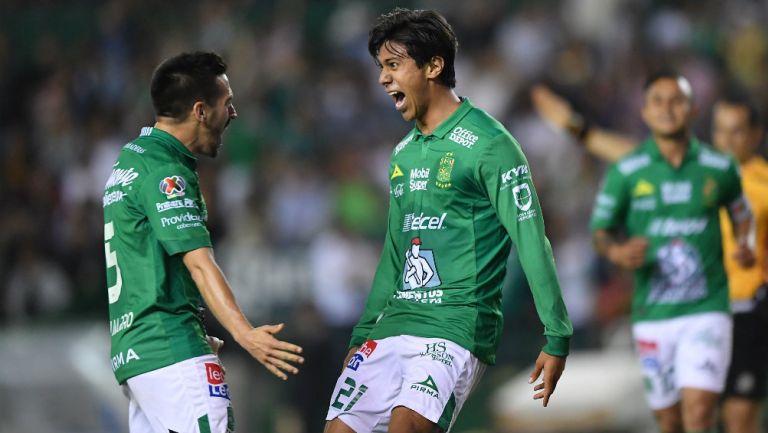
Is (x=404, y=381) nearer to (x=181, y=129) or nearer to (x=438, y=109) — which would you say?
(x=438, y=109)

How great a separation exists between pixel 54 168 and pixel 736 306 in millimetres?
9742

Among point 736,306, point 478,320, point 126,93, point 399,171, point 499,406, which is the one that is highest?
point 126,93

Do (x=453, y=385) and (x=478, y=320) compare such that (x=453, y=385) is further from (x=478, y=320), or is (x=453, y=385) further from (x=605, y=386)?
(x=605, y=386)

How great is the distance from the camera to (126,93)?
55.2 ft

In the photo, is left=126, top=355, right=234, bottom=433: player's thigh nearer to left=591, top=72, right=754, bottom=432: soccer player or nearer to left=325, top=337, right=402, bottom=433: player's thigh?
left=325, top=337, right=402, bottom=433: player's thigh

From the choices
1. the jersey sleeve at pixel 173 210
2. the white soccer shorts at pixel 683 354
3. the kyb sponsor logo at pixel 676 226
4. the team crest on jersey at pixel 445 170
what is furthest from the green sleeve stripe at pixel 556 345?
the kyb sponsor logo at pixel 676 226

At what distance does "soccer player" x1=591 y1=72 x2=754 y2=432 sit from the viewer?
8.59 metres

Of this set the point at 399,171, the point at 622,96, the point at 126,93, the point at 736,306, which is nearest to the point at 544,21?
the point at 622,96

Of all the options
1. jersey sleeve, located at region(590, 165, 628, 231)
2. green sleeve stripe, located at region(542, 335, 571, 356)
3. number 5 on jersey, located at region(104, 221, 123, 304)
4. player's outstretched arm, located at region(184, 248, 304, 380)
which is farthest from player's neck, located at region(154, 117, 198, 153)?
jersey sleeve, located at region(590, 165, 628, 231)

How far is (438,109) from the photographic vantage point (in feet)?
21.3

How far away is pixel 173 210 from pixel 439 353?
139cm

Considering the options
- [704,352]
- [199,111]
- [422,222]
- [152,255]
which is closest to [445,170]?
[422,222]

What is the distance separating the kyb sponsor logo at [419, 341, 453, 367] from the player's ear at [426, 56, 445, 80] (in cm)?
129

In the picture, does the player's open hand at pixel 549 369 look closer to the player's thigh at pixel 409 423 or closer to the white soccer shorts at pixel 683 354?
the player's thigh at pixel 409 423
